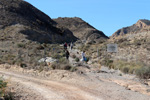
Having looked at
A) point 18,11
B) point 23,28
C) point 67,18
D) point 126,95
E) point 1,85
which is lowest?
point 126,95

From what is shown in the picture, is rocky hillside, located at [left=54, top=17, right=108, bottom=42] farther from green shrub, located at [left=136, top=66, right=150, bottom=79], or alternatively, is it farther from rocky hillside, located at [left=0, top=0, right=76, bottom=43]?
green shrub, located at [left=136, top=66, right=150, bottom=79]

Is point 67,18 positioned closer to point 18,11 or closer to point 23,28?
point 18,11

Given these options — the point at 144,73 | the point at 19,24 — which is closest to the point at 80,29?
the point at 19,24

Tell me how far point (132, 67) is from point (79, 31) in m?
104

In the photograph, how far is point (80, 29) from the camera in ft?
409

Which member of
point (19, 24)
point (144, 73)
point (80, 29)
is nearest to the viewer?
point (144, 73)

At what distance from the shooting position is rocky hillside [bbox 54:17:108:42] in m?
112

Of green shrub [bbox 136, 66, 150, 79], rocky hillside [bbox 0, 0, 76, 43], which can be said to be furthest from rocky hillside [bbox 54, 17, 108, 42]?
green shrub [bbox 136, 66, 150, 79]

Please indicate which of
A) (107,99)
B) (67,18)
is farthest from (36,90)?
(67,18)

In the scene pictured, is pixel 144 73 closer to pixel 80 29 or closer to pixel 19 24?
pixel 19 24

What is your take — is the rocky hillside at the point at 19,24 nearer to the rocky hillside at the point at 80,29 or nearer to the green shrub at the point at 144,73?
the rocky hillside at the point at 80,29

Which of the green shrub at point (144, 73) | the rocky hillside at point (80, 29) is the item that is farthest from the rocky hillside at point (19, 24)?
the green shrub at point (144, 73)

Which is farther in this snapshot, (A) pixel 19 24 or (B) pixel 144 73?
(A) pixel 19 24

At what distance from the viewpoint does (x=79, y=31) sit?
402ft
